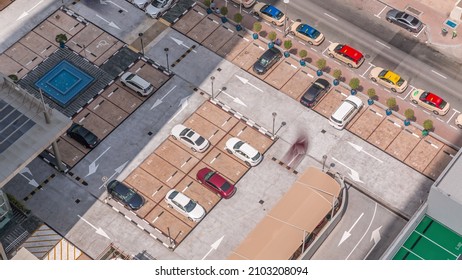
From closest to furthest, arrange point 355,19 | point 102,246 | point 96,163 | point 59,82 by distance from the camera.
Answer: point 102,246 → point 96,163 → point 59,82 → point 355,19

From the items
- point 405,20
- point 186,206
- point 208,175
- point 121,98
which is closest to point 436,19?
point 405,20

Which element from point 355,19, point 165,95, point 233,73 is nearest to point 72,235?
point 165,95

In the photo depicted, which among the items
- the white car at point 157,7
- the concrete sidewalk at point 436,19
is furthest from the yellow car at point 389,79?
the white car at point 157,7

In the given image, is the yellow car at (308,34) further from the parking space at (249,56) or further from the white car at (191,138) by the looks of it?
the white car at (191,138)

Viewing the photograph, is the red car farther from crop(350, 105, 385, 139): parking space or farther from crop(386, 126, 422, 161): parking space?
crop(386, 126, 422, 161): parking space

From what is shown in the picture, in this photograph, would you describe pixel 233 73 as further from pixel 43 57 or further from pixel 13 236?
pixel 13 236

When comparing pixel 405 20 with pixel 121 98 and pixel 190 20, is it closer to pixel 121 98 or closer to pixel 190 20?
pixel 190 20
